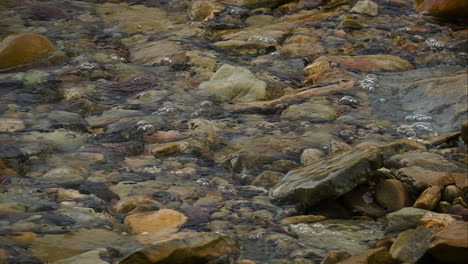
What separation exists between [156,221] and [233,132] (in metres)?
1.59

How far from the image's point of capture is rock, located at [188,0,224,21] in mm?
7793

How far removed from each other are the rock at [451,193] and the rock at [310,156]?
97 cm

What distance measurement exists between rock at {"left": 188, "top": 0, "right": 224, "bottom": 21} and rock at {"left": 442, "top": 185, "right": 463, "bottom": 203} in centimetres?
466

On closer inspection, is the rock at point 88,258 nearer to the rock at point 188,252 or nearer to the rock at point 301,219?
the rock at point 188,252

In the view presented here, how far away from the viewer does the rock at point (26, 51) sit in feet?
19.8

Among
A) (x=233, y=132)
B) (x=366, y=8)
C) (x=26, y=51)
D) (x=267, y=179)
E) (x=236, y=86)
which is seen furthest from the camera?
(x=366, y=8)

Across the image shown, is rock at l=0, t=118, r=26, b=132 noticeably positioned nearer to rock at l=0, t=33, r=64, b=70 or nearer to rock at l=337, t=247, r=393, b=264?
rock at l=0, t=33, r=64, b=70

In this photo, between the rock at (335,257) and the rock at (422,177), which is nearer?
the rock at (335,257)

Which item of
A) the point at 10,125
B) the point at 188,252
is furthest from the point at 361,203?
the point at 10,125

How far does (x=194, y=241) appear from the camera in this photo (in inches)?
116

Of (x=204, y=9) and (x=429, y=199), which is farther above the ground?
(x=429, y=199)

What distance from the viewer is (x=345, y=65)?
6.14 metres

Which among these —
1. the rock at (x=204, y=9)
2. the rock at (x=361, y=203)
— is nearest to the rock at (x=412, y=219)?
the rock at (x=361, y=203)

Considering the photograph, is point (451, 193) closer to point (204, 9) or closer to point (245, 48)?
point (245, 48)
